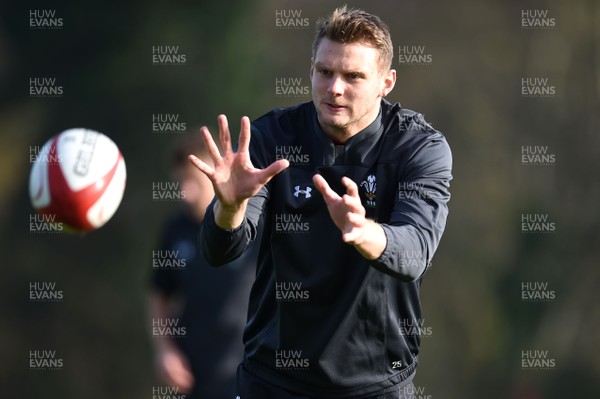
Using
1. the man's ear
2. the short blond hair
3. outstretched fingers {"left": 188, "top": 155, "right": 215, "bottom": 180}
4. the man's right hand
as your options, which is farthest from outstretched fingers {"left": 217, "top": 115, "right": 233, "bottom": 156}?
the man's ear

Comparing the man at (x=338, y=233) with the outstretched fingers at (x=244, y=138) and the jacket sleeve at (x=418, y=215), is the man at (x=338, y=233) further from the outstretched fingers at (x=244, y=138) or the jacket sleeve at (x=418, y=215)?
the outstretched fingers at (x=244, y=138)

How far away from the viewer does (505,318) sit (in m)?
8.62

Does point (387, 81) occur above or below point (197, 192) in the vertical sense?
above

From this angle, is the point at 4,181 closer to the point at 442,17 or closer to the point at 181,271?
the point at 181,271

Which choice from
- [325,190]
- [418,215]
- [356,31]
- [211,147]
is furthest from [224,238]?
[356,31]

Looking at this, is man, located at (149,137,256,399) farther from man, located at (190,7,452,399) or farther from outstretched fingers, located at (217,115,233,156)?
outstretched fingers, located at (217,115,233,156)

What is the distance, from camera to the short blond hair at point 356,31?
4.19 metres

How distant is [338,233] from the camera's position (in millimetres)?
4098

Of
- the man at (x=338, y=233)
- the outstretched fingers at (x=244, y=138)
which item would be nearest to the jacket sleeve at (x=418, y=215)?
the man at (x=338, y=233)

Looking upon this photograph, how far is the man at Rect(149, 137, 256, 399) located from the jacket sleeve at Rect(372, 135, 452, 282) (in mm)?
1982

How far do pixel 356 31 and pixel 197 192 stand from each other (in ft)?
7.14

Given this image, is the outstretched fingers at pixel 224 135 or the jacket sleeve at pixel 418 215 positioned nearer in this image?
the jacket sleeve at pixel 418 215

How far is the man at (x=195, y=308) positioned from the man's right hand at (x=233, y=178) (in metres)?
2.16

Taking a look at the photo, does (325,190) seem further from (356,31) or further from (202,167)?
(356,31)
